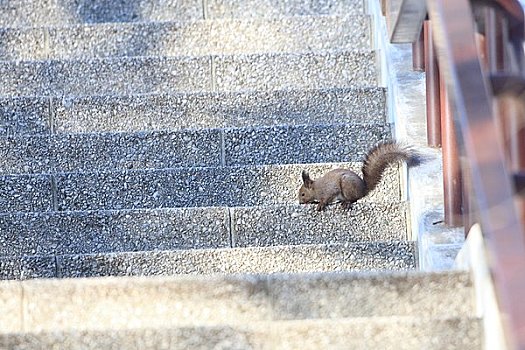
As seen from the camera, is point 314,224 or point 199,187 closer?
point 314,224

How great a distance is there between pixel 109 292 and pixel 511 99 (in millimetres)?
963

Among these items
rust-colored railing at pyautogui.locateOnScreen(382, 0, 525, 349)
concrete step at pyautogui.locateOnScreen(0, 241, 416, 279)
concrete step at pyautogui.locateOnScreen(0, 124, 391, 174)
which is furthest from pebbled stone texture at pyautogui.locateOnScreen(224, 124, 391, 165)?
rust-colored railing at pyautogui.locateOnScreen(382, 0, 525, 349)

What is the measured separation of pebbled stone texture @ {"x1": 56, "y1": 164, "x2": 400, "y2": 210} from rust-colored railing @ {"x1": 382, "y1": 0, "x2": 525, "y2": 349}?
156cm

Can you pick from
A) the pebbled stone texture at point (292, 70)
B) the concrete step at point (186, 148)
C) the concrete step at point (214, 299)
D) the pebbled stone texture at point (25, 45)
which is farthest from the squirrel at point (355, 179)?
the pebbled stone texture at point (25, 45)

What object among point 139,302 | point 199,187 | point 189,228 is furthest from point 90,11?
point 139,302

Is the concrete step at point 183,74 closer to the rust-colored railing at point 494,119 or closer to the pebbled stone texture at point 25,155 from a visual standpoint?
the pebbled stone texture at point 25,155

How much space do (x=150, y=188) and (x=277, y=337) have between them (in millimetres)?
2244

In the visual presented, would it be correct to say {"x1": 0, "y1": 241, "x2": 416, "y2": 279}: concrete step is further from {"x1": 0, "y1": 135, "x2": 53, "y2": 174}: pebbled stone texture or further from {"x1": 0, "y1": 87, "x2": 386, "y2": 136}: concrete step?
{"x1": 0, "y1": 87, "x2": 386, "y2": 136}: concrete step

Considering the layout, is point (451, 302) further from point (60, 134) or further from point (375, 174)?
point (60, 134)

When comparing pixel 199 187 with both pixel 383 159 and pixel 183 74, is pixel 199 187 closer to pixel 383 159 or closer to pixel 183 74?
pixel 383 159

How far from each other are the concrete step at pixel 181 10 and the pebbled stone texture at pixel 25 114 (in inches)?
41.9

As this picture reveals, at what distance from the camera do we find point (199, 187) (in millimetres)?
4645

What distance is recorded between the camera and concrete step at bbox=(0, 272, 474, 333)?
8.73 ft

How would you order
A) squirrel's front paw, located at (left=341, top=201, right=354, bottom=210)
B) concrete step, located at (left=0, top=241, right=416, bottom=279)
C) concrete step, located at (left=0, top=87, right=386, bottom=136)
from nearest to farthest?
concrete step, located at (left=0, top=241, right=416, bottom=279) → squirrel's front paw, located at (left=341, top=201, right=354, bottom=210) → concrete step, located at (left=0, top=87, right=386, bottom=136)
